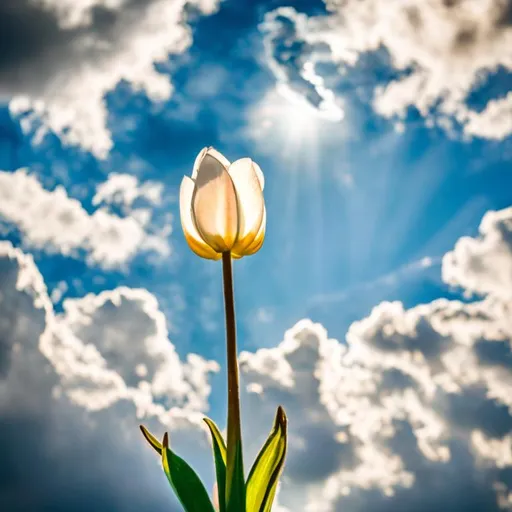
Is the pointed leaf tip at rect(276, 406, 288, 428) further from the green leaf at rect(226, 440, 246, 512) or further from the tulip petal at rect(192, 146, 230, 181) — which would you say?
the tulip petal at rect(192, 146, 230, 181)

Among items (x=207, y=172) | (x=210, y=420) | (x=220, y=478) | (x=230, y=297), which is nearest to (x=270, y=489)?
(x=220, y=478)

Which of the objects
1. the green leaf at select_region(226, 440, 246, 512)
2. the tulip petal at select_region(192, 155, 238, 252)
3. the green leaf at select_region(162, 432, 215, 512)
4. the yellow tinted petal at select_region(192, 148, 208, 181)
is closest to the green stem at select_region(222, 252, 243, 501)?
the green leaf at select_region(226, 440, 246, 512)

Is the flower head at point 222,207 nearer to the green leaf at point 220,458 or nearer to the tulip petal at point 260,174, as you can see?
the tulip petal at point 260,174

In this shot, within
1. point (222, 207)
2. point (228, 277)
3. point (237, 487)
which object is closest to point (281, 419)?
point (237, 487)

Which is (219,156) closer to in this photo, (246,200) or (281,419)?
(246,200)

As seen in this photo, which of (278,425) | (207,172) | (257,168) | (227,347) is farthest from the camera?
(257,168)

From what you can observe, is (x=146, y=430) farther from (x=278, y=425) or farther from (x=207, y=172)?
(x=207, y=172)
